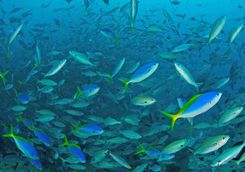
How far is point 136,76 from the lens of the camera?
156 inches

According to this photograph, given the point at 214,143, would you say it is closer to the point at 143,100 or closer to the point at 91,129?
the point at 143,100

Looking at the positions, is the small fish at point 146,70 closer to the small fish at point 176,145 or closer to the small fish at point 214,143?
the small fish at point 176,145

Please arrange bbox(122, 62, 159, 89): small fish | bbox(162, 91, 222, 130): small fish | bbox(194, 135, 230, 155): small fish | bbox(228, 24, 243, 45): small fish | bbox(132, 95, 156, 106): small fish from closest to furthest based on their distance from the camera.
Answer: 1. bbox(162, 91, 222, 130): small fish
2. bbox(194, 135, 230, 155): small fish
3. bbox(122, 62, 159, 89): small fish
4. bbox(132, 95, 156, 106): small fish
5. bbox(228, 24, 243, 45): small fish

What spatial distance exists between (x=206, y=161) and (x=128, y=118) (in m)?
1.72

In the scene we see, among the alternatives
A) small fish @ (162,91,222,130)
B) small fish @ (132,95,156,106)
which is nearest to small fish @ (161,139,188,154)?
small fish @ (132,95,156,106)

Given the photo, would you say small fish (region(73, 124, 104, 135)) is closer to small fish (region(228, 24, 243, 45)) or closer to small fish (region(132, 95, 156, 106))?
small fish (region(132, 95, 156, 106))

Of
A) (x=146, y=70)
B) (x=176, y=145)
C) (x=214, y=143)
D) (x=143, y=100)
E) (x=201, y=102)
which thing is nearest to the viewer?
(x=201, y=102)

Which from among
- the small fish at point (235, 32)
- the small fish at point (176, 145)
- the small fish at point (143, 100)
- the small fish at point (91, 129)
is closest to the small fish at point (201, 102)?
the small fish at point (176, 145)

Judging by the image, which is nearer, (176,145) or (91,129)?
(176,145)

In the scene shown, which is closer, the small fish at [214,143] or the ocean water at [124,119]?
the small fish at [214,143]

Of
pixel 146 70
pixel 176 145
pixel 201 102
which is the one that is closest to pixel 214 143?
pixel 176 145

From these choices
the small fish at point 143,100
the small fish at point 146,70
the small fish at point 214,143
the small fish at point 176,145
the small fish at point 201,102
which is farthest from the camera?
the small fish at point 143,100

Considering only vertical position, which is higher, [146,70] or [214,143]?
[146,70]

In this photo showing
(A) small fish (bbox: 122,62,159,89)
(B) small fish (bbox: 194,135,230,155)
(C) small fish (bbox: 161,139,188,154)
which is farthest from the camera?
(C) small fish (bbox: 161,139,188,154)
